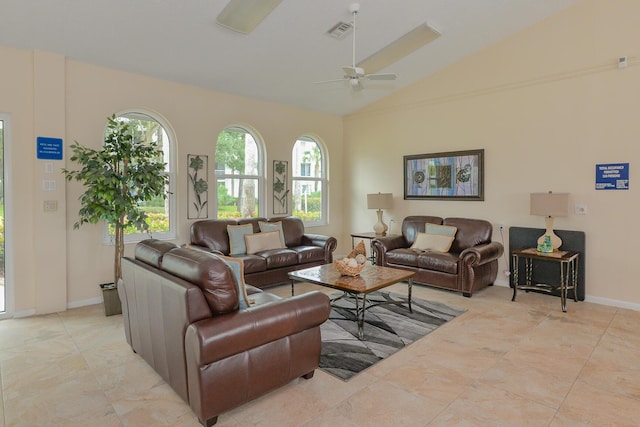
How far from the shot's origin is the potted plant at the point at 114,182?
3.85m

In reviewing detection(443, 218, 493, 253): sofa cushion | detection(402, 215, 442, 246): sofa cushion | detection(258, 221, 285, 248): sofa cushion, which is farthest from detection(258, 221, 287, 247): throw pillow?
detection(443, 218, 493, 253): sofa cushion

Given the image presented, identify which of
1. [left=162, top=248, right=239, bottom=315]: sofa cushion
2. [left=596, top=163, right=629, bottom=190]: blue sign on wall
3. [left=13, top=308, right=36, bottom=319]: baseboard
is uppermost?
[left=596, top=163, right=629, bottom=190]: blue sign on wall

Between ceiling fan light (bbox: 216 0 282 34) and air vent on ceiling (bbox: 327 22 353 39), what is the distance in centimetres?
85

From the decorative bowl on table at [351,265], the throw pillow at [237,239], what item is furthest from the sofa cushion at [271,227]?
the decorative bowl on table at [351,265]

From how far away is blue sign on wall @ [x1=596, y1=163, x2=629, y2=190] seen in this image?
429 cm

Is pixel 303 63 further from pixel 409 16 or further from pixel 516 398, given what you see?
pixel 516 398

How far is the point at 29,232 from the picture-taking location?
4.02m

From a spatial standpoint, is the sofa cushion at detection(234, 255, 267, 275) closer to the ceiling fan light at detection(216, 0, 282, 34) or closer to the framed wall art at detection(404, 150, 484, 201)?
the ceiling fan light at detection(216, 0, 282, 34)

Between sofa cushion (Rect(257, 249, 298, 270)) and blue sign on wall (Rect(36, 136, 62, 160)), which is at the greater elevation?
blue sign on wall (Rect(36, 136, 62, 160))

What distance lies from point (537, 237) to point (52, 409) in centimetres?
528

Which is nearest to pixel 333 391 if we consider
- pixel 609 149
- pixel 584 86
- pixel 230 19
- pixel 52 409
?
pixel 52 409

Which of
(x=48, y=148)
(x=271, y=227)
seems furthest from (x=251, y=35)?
(x=271, y=227)

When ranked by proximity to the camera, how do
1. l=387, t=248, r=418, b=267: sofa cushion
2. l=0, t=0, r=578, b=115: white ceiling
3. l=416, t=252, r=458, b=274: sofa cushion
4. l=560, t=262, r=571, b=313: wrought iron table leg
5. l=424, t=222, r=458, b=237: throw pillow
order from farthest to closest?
l=424, t=222, r=458, b=237: throw pillow < l=387, t=248, r=418, b=267: sofa cushion < l=416, t=252, r=458, b=274: sofa cushion < l=560, t=262, r=571, b=313: wrought iron table leg < l=0, t=0, r=578, b=115: white ceiling

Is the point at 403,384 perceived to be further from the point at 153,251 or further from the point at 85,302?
the point at 85,302
